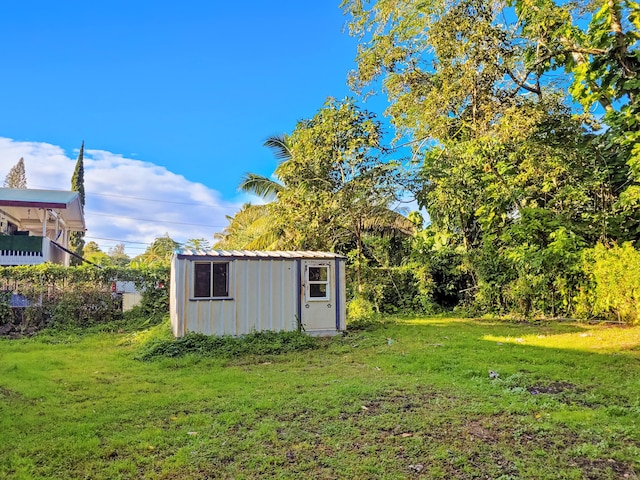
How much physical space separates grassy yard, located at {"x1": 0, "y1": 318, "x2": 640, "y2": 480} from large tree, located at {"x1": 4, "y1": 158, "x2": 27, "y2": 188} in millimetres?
34569

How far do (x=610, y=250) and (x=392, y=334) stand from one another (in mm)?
5559

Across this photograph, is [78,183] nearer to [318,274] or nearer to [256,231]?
[256,231]

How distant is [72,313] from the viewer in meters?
11.5

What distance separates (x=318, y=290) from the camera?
9914 mm

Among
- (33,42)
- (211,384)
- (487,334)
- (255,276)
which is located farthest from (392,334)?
(33,42)

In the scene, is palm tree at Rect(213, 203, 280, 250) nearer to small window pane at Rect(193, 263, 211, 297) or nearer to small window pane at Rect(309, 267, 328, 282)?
small window pane at Rect(309, 267, 328, 282)

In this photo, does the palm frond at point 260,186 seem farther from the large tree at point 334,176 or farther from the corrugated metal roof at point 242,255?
the corrugated metal roof at point 242,255

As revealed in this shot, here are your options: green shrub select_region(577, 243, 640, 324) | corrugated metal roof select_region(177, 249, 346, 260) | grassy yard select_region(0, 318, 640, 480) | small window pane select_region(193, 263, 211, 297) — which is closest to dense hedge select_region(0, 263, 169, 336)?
corrugated metal roof select_region(177, 249, 346, 260)

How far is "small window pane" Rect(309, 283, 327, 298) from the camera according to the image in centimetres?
985

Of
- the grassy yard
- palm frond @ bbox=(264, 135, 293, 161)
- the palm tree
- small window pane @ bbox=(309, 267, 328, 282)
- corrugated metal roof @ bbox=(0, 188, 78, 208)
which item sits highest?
palm frond @ bbox=(264, 135, 293, 161)

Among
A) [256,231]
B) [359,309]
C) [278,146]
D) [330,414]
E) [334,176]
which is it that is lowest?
[330,414]

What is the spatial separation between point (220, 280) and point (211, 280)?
0.19m

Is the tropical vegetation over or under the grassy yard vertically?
over

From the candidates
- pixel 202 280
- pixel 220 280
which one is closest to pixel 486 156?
pixel 220 280
